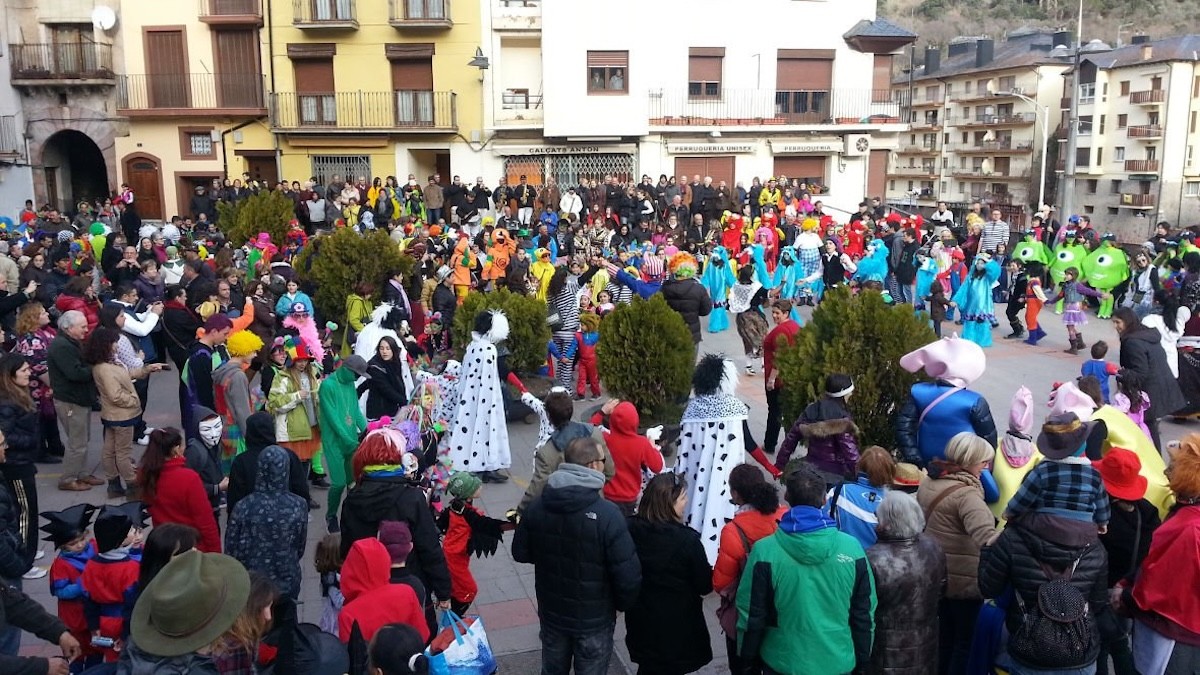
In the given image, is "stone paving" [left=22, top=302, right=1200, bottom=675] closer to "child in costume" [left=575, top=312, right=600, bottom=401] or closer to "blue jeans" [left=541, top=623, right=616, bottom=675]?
"child in costume" [left=575, top=312, right=600, bottom=401]

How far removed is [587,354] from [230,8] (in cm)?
2139

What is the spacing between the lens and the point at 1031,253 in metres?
17.0

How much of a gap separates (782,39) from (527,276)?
1765 centimetres

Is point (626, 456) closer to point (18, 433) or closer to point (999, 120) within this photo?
point (18, 433)

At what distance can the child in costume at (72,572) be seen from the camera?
4.63 metres

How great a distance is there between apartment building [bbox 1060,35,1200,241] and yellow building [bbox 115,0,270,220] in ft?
165

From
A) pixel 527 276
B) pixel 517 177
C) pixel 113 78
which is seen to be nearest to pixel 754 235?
pixel 527 276

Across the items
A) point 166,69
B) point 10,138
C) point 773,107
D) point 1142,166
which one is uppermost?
point 166,69

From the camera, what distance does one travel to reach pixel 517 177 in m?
28.2

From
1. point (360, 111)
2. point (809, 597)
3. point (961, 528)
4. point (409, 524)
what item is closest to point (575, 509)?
point (409, 524)

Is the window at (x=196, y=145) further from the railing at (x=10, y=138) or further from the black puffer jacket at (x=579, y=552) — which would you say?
the black puffer jacket at (x=579, y=552)

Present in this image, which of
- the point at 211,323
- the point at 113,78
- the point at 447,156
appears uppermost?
the point at 113,78

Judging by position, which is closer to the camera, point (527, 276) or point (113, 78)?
point (527, 276)

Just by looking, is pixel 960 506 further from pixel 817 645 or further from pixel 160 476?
pixel 160 476
